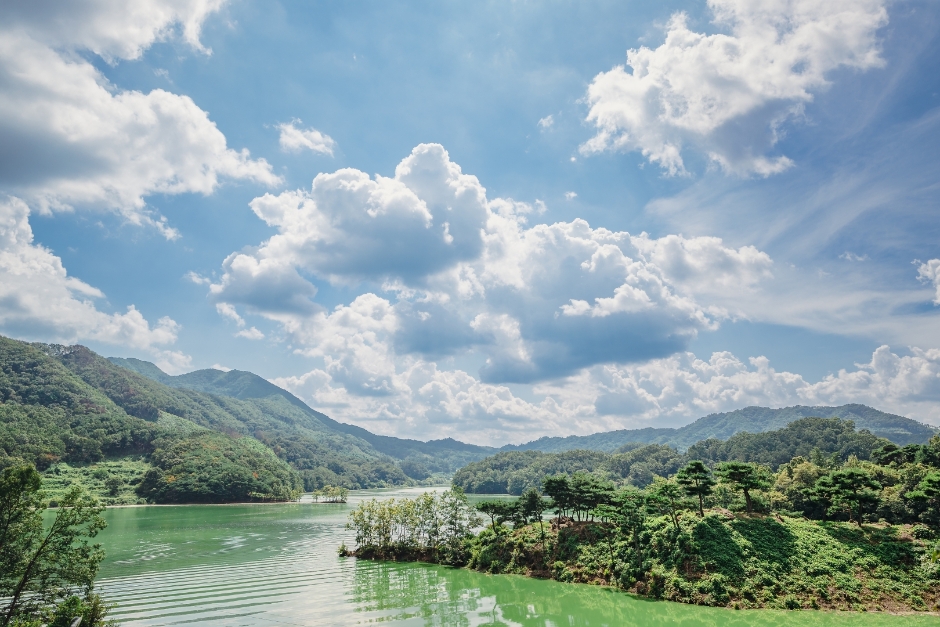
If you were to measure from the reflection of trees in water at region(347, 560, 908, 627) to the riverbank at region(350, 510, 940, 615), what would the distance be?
4.54 feet

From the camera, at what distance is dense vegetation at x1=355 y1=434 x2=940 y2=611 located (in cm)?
3753

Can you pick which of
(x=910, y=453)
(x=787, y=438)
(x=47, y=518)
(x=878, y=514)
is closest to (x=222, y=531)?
(x=47, y=518)

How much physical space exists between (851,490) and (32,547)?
6358 cm

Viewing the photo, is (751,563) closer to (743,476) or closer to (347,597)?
(743,476)

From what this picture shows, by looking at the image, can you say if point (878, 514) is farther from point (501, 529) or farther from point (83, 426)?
point (83, 426)

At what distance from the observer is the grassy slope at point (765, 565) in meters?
36.8

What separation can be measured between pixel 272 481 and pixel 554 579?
151342 mm

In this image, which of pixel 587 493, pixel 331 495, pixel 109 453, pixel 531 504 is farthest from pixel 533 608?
pixel 109 453

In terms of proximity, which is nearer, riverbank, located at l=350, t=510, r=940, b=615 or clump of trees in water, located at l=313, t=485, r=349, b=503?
riverbank, located at l=350, t=510, r=940, b=615

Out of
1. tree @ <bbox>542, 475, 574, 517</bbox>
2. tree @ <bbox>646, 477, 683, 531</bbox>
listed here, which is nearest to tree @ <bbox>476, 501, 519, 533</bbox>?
tree @ <bbox>542, 475, 574, 517</bbox>

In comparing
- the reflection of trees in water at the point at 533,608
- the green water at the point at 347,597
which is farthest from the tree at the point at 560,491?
the green water at the point at 347,597

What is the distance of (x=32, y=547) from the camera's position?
2847 cm

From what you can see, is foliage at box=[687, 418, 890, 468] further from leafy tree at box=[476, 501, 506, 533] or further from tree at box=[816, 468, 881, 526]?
leafy tree at box=[476, 501, 506, 533]

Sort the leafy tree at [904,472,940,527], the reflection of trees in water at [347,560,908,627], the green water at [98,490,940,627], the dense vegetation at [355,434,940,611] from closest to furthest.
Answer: the reflection of trees in water at [347,560,908,627] → the green water at [98,490,940,627] → the dense vegetation at [355,434,940,611] → the leafy tree at [904,472,940,527]
